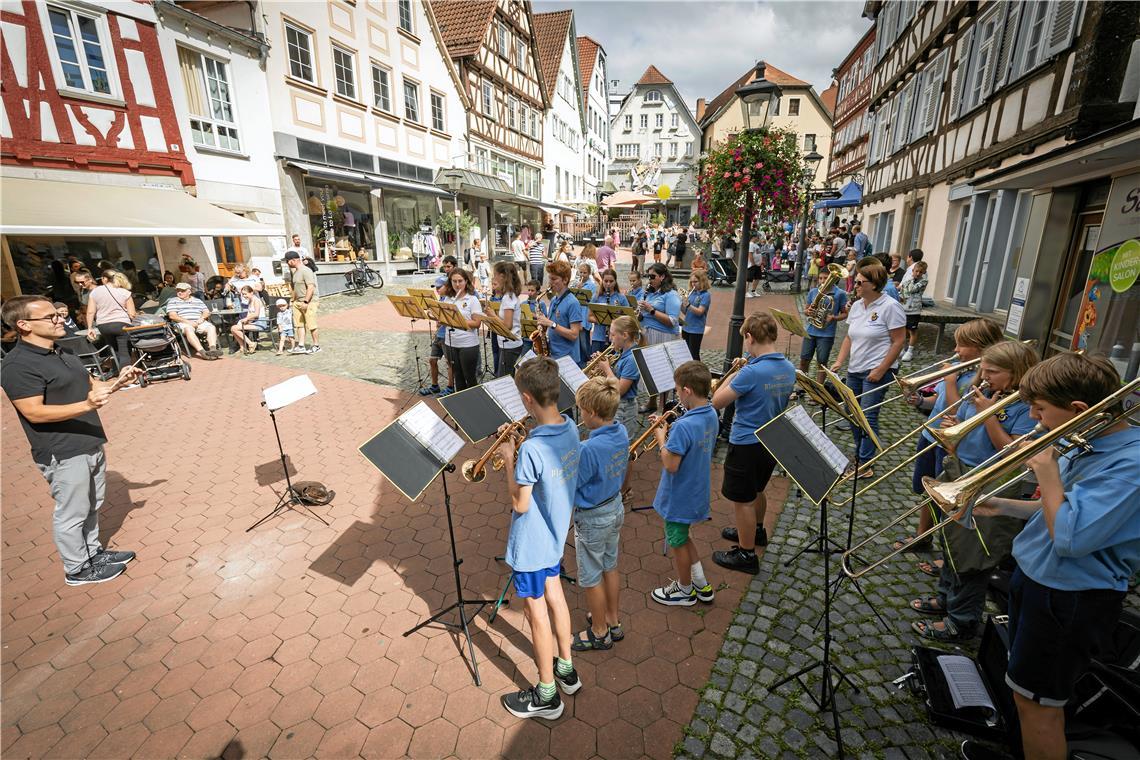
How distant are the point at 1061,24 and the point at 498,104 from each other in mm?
23151

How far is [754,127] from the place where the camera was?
264 inches

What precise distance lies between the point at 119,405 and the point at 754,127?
10446 mm

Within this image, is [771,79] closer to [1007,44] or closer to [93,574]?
[1007,44]

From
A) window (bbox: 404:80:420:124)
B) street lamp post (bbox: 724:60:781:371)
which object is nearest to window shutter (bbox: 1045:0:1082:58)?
street lamp post (bbox: 724:60:781:371)

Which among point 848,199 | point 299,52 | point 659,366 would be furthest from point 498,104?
point 659,366

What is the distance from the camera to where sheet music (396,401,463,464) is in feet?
10.0

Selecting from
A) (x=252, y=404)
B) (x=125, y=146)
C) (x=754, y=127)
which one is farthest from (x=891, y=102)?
(x=125, y=146)

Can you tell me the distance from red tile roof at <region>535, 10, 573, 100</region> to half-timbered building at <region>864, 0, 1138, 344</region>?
63.6 ft

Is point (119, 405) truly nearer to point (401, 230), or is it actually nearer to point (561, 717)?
point (561, 717)

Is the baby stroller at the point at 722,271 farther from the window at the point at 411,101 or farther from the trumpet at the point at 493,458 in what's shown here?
the trumpet at the point at 493,458

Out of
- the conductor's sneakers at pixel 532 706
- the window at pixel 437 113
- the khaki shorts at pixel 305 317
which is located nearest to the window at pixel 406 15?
the window at pixel 437 113

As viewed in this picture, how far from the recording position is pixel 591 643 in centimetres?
349

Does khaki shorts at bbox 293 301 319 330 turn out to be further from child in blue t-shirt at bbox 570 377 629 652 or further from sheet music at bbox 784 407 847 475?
sheet music at bbox 784 407 847 475

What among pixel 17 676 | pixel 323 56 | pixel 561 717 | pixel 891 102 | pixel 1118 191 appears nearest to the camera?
pixel 561 717
